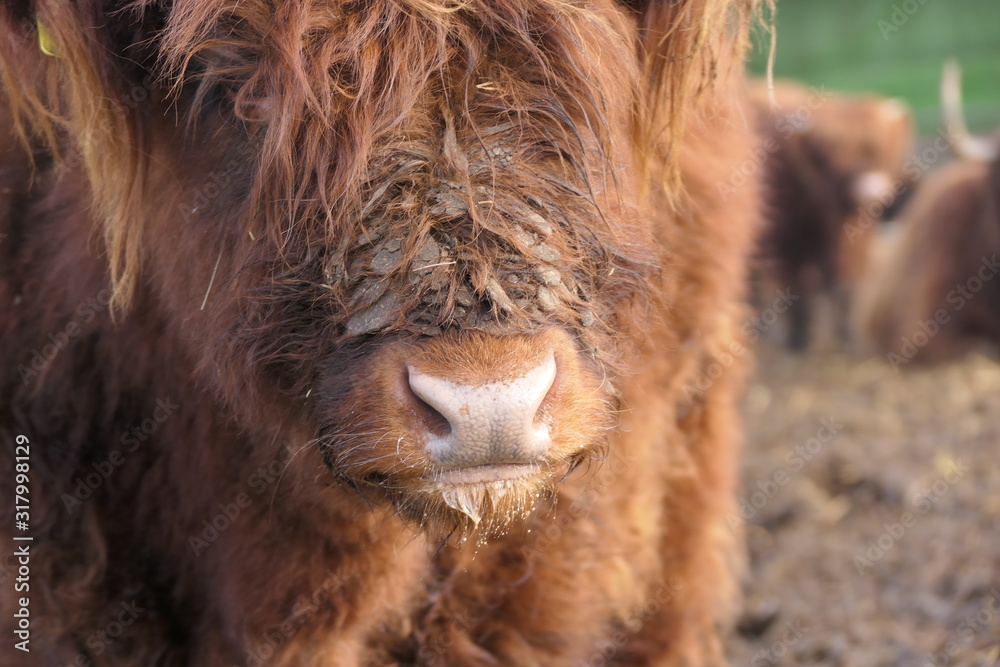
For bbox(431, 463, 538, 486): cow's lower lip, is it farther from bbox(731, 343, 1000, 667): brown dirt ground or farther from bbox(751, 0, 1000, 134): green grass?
bbox(751, 0, 1000, 134): green grass

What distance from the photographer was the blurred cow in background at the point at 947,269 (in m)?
6.84

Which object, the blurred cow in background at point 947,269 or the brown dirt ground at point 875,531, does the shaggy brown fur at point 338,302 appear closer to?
the brown dirt ground at point 875,531

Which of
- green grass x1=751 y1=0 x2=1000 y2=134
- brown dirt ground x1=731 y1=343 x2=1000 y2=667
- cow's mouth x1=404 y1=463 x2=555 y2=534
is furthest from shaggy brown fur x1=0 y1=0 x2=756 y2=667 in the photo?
green grass x1=751 y1=0 x2=1000 y2=134

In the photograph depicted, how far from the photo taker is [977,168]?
7.40m

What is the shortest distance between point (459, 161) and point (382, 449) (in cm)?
47

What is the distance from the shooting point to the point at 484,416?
1.51 metres

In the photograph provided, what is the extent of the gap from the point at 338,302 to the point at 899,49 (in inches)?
441

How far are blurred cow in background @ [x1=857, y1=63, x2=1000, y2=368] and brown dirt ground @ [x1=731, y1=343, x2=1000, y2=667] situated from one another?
32.6 inches

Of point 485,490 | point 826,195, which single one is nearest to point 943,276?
point 826,195

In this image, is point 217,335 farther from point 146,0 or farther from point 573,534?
point 573,534

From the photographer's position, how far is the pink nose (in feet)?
4.94

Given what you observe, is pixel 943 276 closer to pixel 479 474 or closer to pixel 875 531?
pixel 875 531

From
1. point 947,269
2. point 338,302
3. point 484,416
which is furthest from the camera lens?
point 947,269

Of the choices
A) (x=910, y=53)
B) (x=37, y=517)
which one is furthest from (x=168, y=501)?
(x=910, y=53)
